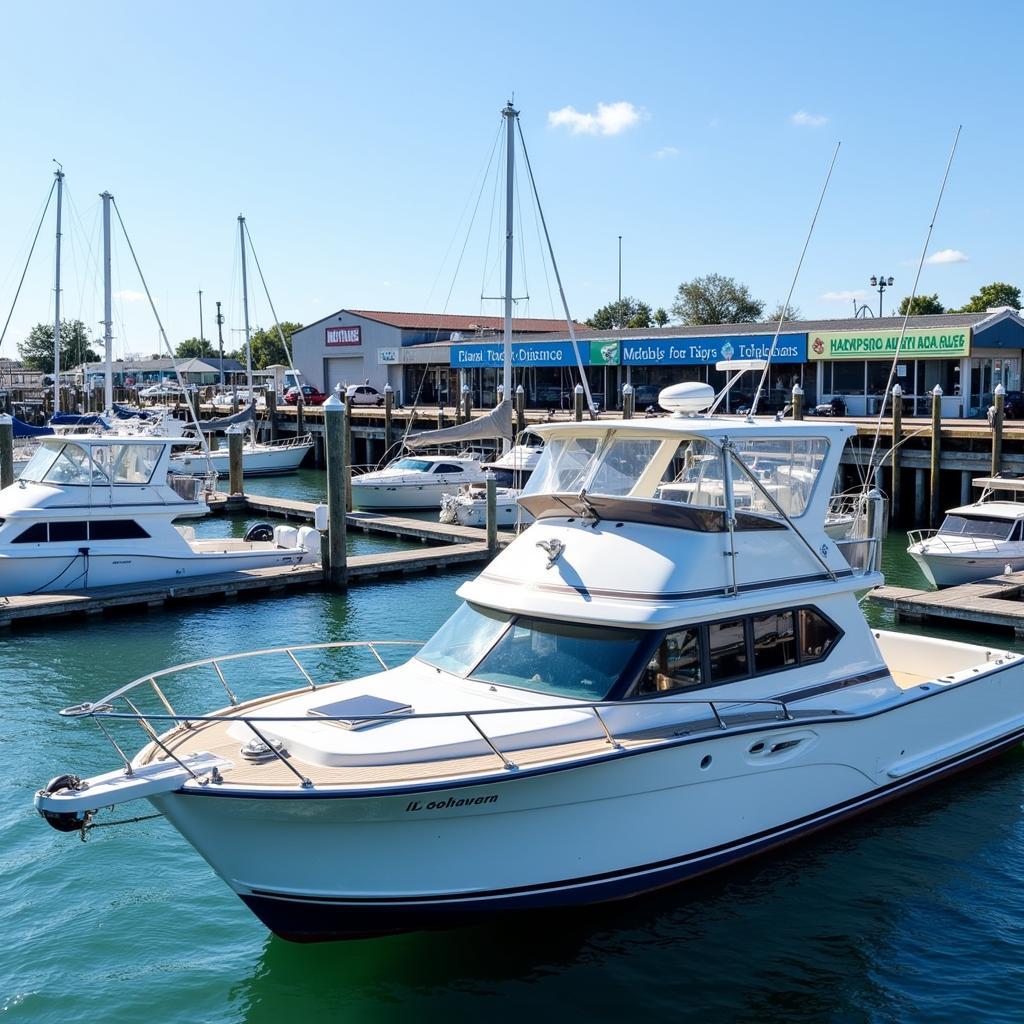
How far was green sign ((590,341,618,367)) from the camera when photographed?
45531 millimetres

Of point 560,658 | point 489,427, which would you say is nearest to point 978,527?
point 489,427

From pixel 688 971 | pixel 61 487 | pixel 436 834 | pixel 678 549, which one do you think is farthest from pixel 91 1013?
pixel 61 487

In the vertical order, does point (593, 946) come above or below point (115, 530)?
below

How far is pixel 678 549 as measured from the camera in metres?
9.02

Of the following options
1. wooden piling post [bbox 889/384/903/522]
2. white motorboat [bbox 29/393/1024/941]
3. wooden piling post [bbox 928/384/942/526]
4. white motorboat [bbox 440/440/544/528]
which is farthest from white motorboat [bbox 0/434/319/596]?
wooden piling post [bbox 928/384/942/526]

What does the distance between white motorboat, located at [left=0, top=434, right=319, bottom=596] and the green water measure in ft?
30.4

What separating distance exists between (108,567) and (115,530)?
67 cm

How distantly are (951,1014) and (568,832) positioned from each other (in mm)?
2879

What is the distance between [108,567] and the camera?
20.1 m

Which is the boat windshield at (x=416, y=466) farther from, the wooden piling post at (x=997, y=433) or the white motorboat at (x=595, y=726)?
the white motorboat at (x=595, y=726)

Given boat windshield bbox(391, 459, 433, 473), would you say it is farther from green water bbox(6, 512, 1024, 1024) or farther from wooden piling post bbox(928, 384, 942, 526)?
green water bbox(6, 512, 1024, 1024)

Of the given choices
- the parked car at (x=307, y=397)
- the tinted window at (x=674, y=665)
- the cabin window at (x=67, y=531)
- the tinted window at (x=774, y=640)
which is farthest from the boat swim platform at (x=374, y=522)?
the parked car at (x=307, y=397)

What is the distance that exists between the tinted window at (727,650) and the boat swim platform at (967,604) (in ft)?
31.2

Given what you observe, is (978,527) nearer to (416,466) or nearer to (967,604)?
(967,604)
